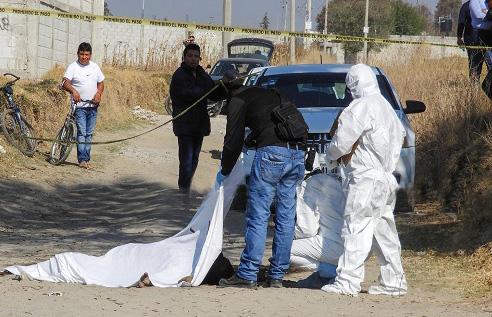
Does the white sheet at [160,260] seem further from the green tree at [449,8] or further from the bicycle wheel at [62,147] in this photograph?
the green tree at [449,8]

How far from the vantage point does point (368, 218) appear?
834 centimetres

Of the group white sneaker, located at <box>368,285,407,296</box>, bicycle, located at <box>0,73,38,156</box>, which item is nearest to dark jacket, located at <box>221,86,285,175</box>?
white sneaker, located at <box>368,285,407,296</box>

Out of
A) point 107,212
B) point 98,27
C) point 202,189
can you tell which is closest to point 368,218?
point 107,212

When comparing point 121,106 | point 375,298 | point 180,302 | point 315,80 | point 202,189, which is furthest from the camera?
point 121,106

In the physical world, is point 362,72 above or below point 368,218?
above

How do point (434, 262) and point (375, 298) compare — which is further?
point (434, 262)

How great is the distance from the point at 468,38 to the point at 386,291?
8.58 m

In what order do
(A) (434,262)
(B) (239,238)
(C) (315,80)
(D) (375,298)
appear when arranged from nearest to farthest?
(D) (375,298) < (A) (434,262) < (B) (239,238) < (C) (315,80)

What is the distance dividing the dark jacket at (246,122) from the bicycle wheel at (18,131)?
28.1 ft

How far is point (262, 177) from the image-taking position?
8.66 metres

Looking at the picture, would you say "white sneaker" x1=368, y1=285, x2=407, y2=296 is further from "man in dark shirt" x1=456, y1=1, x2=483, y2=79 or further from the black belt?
"man in dark shirt" x1=456, y1=1, x2=483, y2=79

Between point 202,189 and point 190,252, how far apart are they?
694 cm

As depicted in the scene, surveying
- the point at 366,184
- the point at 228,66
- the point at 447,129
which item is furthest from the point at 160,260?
the point at 228,66

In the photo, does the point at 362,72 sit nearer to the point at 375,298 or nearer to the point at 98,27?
the point at 375,298
